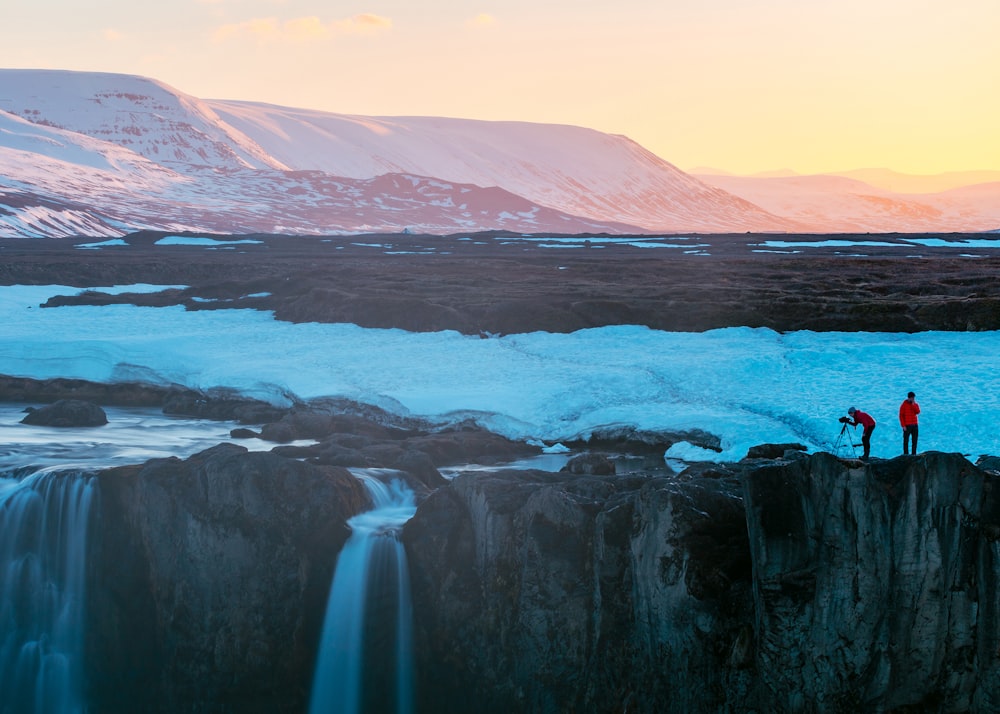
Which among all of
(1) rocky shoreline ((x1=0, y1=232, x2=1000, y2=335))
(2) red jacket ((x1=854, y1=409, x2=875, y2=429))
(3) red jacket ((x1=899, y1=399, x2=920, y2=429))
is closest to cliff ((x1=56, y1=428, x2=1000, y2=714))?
(2) red jacket ((x1=854, y1=409, x2=875, y2=429))

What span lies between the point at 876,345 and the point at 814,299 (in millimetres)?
10117

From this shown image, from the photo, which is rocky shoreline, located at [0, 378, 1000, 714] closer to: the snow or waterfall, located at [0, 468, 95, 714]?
waterfall, located at [0, 468, 95, 714]

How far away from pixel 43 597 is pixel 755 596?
1302 centimetres

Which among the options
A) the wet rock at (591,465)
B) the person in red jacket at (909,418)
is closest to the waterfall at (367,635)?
the wet rock at (591,465)

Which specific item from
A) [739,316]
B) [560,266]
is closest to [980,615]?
[739,316]

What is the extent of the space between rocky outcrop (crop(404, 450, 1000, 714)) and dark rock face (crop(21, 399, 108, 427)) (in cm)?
1533

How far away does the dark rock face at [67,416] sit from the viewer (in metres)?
27.6

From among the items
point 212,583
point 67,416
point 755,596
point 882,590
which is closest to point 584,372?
point 67,416

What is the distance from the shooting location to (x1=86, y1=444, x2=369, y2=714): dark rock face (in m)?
18.1

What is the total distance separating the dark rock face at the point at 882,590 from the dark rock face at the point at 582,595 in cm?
83

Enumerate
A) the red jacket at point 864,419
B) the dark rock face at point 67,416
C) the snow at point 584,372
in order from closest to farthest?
the red jacket at point 864,419, the snow at point 584,372, the dark rock face at point 67,416

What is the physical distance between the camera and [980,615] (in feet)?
50.1

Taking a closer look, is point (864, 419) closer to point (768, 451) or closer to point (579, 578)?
point (768, 451)

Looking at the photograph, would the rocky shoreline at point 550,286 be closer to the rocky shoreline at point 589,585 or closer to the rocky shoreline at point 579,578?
the rocky shoreline at point 579,578
